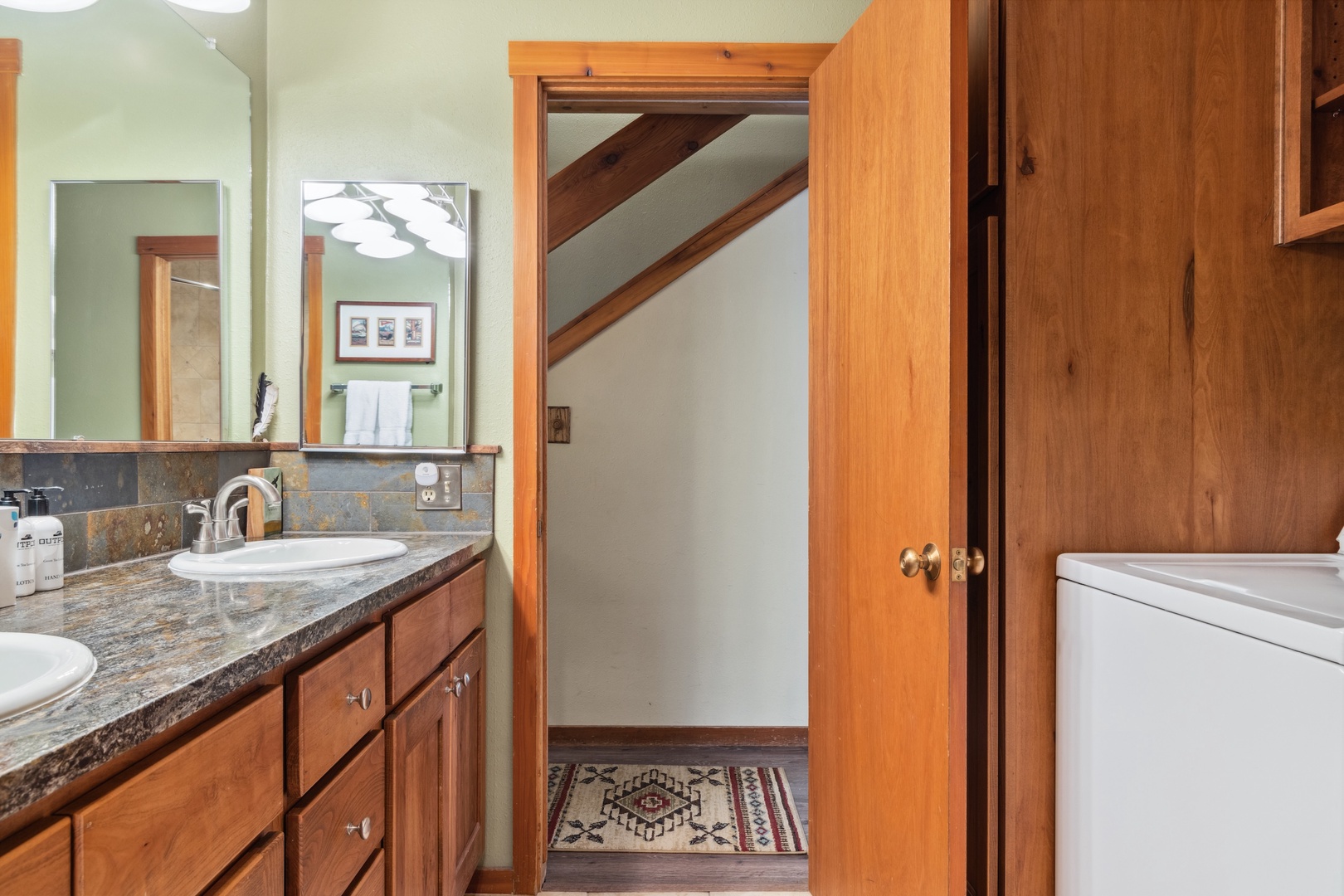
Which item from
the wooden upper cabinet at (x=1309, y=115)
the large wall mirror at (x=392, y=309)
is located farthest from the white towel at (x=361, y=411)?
the wooden upper cabinet at (x=1309, y=115)

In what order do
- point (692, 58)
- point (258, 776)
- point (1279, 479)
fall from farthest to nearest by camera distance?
point (692, 58) → point (1279, 479) → point (258, 776)

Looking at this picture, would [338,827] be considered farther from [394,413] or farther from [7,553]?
[394,413]

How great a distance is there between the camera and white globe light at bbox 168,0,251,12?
4.60 feet

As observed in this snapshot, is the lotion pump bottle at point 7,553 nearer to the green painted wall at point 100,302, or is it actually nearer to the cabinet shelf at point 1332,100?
the green painted wall at point 100,302

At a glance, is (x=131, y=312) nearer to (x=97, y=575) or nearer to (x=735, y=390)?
(x=97, y=575)

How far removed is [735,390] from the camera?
8.15 feet

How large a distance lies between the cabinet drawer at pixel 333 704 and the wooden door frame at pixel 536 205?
2.08 feet

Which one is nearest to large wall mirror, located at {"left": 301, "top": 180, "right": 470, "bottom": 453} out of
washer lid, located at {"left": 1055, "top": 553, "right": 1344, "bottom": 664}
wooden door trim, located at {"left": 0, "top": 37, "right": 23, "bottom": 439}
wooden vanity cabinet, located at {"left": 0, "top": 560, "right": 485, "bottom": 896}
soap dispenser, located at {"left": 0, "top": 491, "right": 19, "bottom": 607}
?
wooden vanity cabinet, located at {"left": 0, "top": 560, "right": 485, "bottom": 896}

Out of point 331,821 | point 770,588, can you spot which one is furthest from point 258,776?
point 770,588

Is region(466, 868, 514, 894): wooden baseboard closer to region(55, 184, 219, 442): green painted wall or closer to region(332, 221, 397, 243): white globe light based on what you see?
region(55, 184, 219, 442): green painted wall

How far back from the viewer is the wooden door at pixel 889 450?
44.9 inches

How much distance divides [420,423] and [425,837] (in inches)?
36.8

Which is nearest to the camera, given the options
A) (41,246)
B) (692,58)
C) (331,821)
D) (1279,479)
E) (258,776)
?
(258,776)

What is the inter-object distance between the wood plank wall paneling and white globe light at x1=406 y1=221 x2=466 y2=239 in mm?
1272
